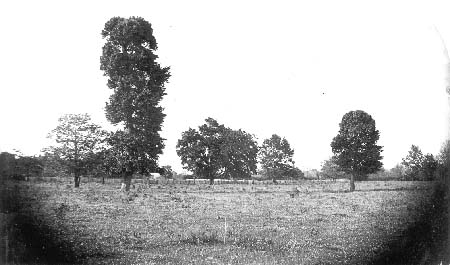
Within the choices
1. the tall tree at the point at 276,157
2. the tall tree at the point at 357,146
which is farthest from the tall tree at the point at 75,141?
the tall tree at the point at 357,146

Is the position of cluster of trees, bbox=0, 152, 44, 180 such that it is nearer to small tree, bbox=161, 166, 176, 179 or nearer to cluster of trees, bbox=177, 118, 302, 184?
small tree, bbox=161, 166, 176, 179

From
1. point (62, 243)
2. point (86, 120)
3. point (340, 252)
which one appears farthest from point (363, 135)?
point (62, 243)

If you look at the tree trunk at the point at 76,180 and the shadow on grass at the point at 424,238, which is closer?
the tree trunk at the point at 76,180

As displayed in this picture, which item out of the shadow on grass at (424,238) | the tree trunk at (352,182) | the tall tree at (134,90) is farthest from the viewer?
the tree trunk at (352,182)

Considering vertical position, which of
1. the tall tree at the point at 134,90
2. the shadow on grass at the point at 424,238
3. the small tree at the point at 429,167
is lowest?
the shadow on grass at the point at 424,238

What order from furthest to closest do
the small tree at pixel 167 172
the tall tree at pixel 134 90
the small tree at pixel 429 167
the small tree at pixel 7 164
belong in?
1. the small tree at pixel 429 167
2. the small tree at pixel 167 172
3. the small tree at pixel 7 164
4. the tall tree at pixel 134 90

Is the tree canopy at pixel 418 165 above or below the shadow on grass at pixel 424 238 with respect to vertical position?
above

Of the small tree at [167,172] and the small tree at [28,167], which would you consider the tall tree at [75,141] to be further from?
the small tree at [167,172]

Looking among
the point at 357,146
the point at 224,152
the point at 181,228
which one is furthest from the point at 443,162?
the point at 181,228
